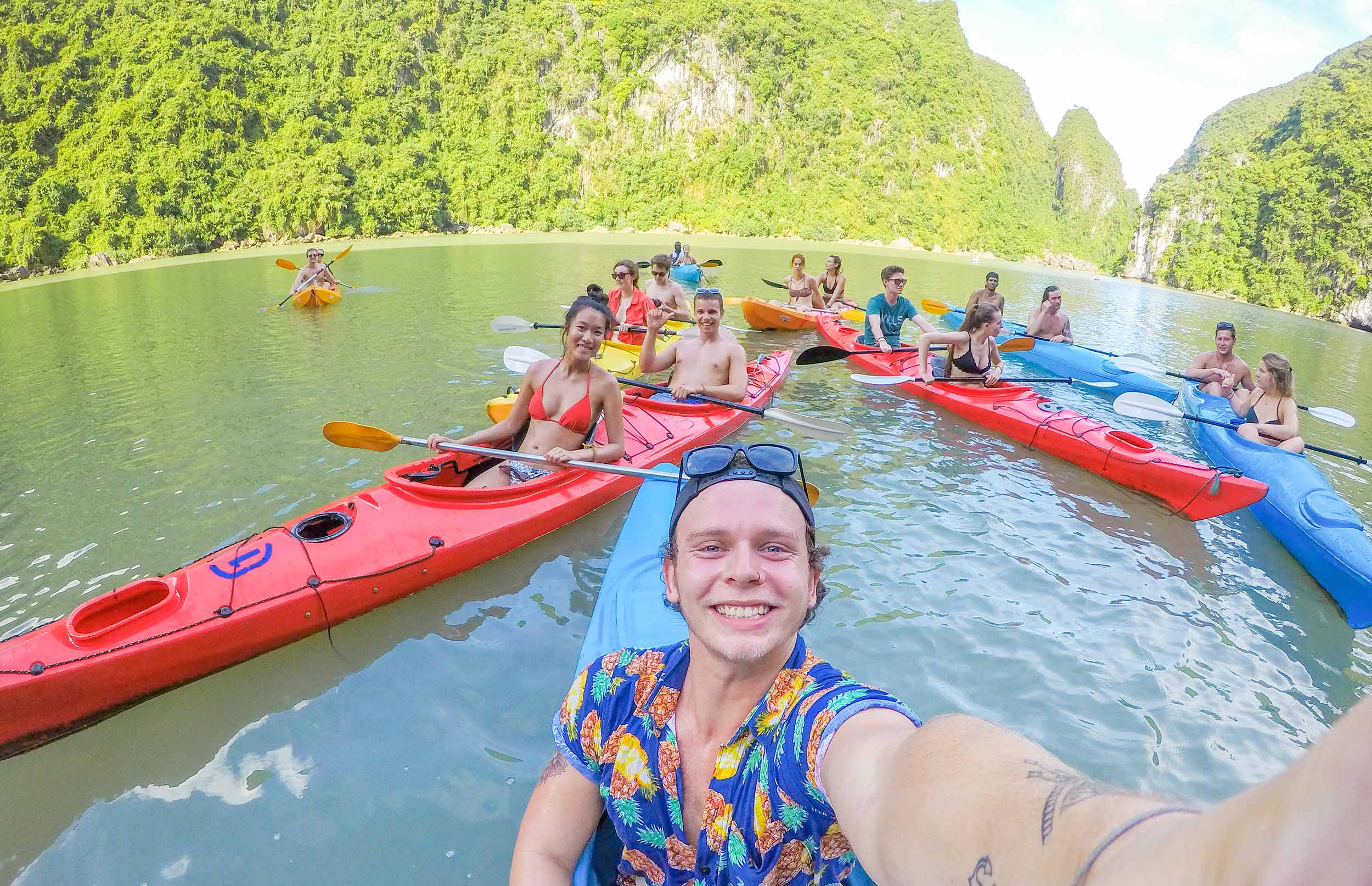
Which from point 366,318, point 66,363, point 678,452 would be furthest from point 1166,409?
point 66,363

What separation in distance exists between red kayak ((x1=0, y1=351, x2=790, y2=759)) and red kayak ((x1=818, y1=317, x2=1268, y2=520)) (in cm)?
395

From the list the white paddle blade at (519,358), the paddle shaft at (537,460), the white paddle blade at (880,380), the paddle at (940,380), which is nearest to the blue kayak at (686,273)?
the paddle at (940,380)

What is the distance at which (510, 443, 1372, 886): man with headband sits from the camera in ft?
2.66

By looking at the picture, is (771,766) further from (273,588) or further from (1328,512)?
(1328,512)

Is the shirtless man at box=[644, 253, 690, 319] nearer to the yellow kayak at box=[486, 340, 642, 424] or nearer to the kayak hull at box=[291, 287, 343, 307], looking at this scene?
the yellow kayak at box=[486, 340, 642, 424]

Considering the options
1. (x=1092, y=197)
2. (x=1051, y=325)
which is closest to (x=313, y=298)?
(x=1051, y=325)

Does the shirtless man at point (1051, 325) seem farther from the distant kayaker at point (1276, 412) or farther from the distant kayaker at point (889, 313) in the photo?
the distant kayaker at point (1276, 412)

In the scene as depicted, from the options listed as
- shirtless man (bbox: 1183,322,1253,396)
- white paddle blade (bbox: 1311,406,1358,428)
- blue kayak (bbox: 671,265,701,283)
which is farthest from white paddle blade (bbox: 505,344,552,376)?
blue kayak (bbox: 671,265,701,283)

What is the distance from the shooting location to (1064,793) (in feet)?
2.58

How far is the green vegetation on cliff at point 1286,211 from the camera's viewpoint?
3334 centimetres

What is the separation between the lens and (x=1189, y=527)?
5.20m

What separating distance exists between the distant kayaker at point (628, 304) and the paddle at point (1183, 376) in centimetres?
593

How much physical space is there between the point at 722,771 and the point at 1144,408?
6300mm

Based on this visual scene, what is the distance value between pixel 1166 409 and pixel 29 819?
7.82 m
